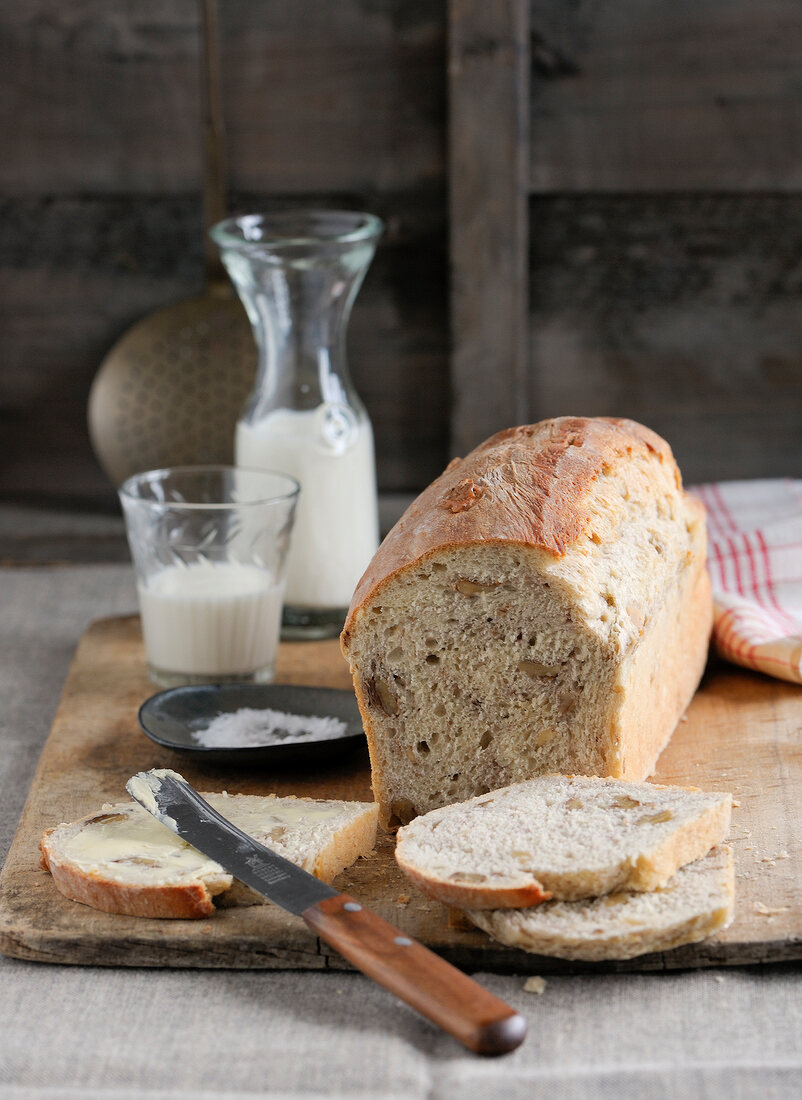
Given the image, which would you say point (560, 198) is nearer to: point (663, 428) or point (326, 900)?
point (663, 428)

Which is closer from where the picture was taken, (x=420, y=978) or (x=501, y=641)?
(x=420, y=978)

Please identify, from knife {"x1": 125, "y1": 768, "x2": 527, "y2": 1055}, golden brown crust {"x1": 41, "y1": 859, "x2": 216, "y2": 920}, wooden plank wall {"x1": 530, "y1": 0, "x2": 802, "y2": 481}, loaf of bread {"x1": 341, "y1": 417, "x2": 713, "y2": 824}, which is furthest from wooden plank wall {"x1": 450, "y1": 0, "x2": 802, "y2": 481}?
golden brown crust {"x1": 41, "y1": 859, "x2": 216, "y2": 920}

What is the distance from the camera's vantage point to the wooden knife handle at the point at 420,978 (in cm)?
138

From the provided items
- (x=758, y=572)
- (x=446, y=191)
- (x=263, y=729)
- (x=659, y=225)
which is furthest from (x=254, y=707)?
(x=659, y=225)

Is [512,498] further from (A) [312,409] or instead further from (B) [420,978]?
(A) [312,409]

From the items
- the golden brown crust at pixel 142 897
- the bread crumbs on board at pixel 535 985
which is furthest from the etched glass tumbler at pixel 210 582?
the bread crumbs on board at pixel 535 985

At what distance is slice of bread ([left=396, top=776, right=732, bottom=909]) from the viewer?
1570 mm

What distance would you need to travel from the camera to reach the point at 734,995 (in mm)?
1562

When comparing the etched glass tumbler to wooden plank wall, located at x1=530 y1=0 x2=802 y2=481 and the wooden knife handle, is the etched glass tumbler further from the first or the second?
wooden plank wall, located at x1=530 y1=0 x2=802 y2=481

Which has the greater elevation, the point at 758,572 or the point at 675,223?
the point at 675,223

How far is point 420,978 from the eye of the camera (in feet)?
4.70

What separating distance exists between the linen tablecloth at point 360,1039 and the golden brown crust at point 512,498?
586 millimetres

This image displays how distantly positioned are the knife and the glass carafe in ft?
3.34

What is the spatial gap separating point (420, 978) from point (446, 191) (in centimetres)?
293
